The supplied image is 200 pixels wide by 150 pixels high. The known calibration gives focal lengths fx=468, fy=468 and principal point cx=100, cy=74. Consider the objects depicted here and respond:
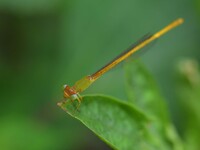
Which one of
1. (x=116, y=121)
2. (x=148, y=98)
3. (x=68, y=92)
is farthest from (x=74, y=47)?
(x=116, y=121)

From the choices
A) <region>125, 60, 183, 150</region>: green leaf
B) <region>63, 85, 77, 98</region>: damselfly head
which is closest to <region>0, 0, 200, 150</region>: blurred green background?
<region>125, 60, 183, 150</region>: green leaf

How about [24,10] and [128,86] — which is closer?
[128,86]

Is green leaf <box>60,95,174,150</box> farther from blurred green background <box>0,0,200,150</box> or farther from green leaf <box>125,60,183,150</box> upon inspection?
blurred green background <box>0,0,200,150</box>

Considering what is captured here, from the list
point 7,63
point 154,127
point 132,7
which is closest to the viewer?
point 154,127

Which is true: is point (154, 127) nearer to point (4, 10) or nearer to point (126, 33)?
point (126, 33)

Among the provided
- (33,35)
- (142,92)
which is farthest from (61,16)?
(142,92)

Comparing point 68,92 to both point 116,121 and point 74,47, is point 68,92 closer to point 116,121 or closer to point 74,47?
point 116,121

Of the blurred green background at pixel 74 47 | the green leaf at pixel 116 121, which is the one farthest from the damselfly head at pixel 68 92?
the blurred green background at pixel 74 47
